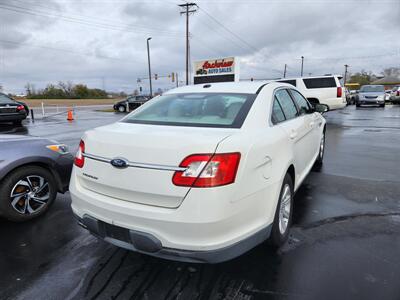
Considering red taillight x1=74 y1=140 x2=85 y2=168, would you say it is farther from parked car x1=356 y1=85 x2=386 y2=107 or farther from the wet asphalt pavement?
parked car x1=356 y1=85 x2=386 y2=107

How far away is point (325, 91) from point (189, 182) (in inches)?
585

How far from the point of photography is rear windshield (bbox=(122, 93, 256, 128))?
261cm

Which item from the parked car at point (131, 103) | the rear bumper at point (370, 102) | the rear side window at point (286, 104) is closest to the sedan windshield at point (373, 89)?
the rear bumper at point (370, 102)

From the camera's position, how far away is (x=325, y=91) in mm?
14898

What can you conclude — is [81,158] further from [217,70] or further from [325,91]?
[217,70]

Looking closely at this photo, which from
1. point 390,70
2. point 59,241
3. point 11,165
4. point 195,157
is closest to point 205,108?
point 195,157

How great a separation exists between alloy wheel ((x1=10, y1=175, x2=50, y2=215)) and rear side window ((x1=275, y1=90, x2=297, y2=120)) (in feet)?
10.3

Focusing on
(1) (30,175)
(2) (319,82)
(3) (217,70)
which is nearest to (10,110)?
(1) (30,175)

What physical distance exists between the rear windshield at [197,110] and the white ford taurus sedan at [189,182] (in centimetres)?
2

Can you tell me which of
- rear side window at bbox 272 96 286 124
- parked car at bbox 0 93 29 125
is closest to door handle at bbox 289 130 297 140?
rear side window at bbox 272 96 286 124

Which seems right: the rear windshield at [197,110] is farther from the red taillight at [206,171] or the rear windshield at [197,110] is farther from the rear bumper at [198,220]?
the rear bumper at [198,220]

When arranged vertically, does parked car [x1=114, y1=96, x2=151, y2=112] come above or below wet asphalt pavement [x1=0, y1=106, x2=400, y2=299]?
above

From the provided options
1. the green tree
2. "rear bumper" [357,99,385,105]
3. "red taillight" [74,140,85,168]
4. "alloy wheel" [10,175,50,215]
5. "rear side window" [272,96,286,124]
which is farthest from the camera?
the green tree

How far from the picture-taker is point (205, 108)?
9.68 feet
